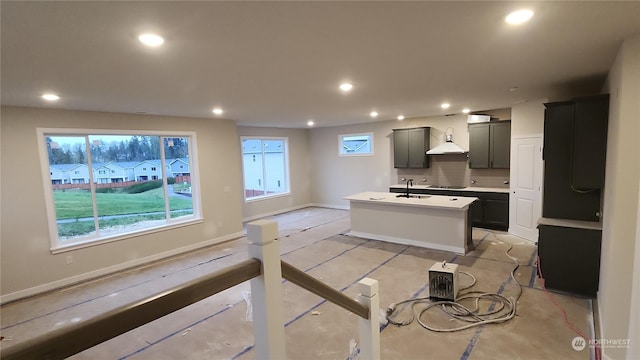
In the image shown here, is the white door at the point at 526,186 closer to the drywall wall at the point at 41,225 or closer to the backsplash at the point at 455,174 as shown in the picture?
the backsplash at the point at 455,174

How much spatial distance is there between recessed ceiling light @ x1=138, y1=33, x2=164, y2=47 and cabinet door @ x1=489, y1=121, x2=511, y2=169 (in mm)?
6396

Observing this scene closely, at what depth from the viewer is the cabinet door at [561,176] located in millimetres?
3844

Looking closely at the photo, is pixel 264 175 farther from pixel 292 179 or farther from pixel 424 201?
pixel 424 201

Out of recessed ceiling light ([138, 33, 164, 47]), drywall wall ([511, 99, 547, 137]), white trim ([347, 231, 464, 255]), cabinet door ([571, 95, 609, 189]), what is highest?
recessed ceiling light ([138, 33, 164, 47])

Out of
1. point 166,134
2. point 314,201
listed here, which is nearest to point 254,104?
point 166,134

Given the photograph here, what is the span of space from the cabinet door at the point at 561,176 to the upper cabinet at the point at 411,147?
3.64 meters

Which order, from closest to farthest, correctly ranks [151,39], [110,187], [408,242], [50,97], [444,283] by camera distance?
1. [151,39]
2. [444,283]
3. [50,97]
4. [110,187]
5. [408,242]

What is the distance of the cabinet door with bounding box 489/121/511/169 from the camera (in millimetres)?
6430

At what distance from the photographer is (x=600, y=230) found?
3.45m

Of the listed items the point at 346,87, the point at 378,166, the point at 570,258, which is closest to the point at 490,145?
the point at 378,166

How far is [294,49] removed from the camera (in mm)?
2482

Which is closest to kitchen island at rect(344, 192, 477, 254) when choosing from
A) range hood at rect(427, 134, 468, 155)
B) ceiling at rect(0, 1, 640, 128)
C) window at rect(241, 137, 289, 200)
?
range hood at rect(427, 134, 468, 155)

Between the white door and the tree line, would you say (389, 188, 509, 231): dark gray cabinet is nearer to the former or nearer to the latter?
the white door

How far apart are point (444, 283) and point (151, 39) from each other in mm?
3639
